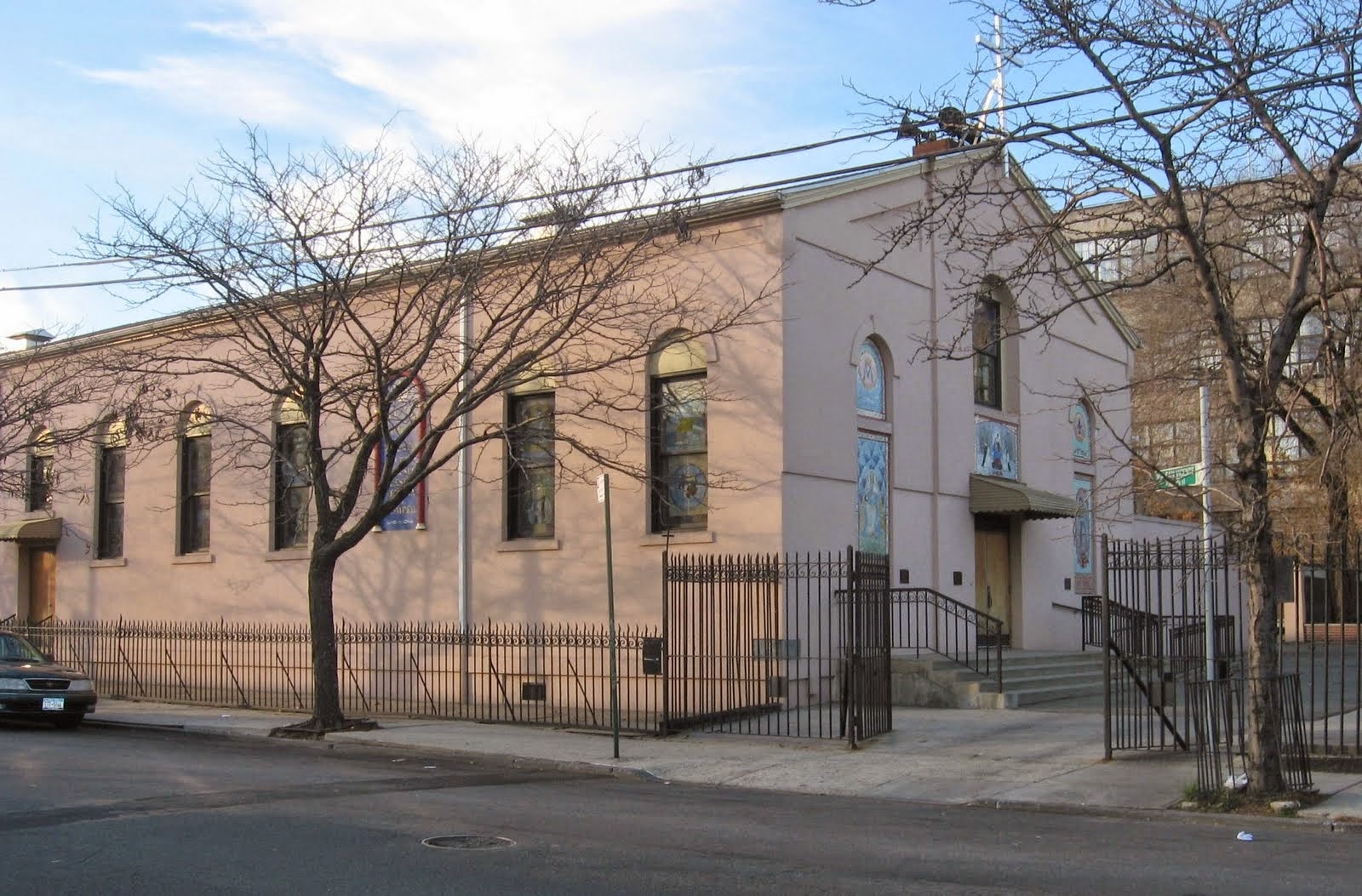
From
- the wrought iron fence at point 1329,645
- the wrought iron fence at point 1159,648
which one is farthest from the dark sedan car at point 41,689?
A: the wrought iron fence at point 1329,645

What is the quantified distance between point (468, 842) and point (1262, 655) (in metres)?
6.86

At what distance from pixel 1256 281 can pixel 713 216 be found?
15233 millimetres

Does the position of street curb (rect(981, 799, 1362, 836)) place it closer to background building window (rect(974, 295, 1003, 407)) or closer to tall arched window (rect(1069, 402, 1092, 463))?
background building window (rect(974, 295, 1003, 407))

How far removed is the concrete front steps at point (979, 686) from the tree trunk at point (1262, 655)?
A: 6.89m

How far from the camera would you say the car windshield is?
19.5 metres

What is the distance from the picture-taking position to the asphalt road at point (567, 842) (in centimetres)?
828

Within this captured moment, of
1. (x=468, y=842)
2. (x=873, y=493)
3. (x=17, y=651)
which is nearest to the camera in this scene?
(x=468, y=842)

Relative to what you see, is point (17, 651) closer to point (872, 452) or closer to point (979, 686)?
point (872, 452)

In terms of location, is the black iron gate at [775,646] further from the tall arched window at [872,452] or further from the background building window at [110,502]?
the background building window at [110,502]

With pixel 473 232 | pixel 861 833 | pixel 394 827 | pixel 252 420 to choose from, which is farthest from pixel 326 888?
pixel 252 420

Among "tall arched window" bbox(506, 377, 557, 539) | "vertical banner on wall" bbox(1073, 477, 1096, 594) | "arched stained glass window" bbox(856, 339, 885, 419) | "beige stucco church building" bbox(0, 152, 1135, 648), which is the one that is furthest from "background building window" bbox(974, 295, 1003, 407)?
"tall arched window" bbox(506, 377, 557, 539)

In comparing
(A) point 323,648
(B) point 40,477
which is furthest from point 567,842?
(B) point 40,477

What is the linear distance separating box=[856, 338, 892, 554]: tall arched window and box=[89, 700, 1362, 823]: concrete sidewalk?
2991mm

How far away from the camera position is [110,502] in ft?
91.6
